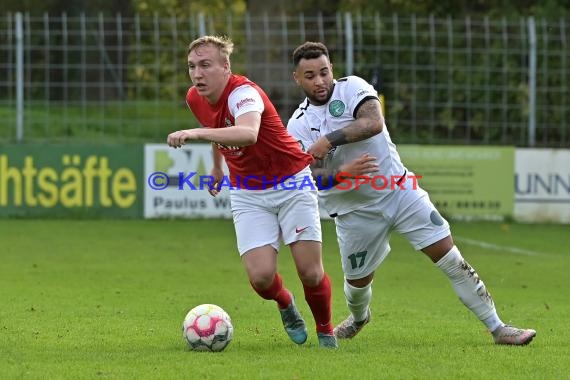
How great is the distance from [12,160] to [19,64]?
159 cm

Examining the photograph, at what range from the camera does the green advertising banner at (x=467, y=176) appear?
21609 millimetres

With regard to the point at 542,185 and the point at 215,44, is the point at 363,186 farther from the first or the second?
the point at 542,185

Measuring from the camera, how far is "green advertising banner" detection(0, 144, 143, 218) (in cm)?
2097

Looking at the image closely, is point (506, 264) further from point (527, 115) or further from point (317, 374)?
point (317, 374)

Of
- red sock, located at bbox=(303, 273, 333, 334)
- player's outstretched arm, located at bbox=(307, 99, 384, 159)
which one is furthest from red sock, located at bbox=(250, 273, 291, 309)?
player's outstretched arm, located at bbox=(307, 99, 384, 159)

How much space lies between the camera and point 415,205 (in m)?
8.97

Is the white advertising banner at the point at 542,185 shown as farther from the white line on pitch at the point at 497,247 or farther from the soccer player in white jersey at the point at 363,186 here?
the soccer player in white jersey at the point at 363,186

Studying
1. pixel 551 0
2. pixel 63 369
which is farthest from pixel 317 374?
pixel 551 0

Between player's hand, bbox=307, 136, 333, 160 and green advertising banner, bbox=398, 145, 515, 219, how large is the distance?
13.0 meters

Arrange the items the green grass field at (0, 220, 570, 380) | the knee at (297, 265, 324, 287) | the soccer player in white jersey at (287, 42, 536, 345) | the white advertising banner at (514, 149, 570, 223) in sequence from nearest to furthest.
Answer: the green grass field at (0, 220, 570, 380), the knee at (297, 265, 324, 287), the soccer player in white jersey at (287, 42, 536, 345), the white advertising banner at (514, 149, 570, 223)

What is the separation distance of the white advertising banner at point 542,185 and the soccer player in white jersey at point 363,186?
13020mm

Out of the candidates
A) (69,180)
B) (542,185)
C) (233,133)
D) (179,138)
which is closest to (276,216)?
(233,133)

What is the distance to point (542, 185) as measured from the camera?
71.6 ft

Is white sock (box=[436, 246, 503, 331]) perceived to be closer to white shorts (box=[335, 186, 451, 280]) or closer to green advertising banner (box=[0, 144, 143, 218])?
white shorts (box=[335, 186, 451, 280])
